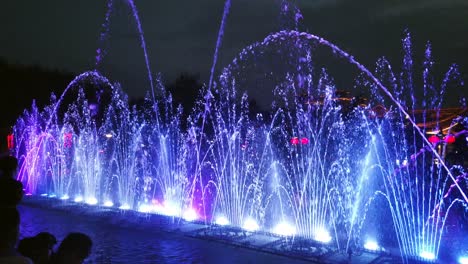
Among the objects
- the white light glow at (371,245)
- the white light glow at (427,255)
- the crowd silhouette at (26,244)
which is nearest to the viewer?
the crowd silhouette at (26,244)

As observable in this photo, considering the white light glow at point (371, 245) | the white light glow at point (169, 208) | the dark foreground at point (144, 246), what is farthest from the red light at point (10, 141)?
the white light glow at point (371, 245)

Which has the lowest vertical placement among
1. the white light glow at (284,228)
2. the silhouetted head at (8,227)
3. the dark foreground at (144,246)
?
the dark foreground at (144,246)

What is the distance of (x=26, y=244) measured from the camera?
10.6 ft

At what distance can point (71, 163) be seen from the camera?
20.7 meters

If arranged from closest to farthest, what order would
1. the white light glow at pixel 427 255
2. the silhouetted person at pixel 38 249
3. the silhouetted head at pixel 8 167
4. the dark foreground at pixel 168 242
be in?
1. the silhouetted person at pixel 38 249
2. the silhouetted head at pixel 8 167
3. the white light glow at pixel 427 255
4. the dark foreground at pixel 168 242

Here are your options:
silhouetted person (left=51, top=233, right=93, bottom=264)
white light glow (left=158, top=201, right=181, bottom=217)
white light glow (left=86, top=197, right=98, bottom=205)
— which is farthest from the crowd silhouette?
white light glow (left=86, top=197, right=98, bottom=205)

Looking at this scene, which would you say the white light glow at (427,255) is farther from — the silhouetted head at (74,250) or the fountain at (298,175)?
the silhouetted head at (74,250)

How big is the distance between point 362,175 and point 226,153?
6.85 metres

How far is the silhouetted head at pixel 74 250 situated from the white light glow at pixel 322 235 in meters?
6.62

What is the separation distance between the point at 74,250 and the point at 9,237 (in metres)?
0.42

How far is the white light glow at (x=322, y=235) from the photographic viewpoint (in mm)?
9133

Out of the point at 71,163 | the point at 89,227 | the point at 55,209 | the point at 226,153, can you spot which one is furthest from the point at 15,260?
the point at 71,163

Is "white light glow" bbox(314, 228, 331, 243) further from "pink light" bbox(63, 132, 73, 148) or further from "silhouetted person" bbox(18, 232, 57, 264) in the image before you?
"pink light" bbox(63, 132, 73, 148)

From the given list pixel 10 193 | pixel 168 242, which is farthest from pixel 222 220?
pixel 10 193
